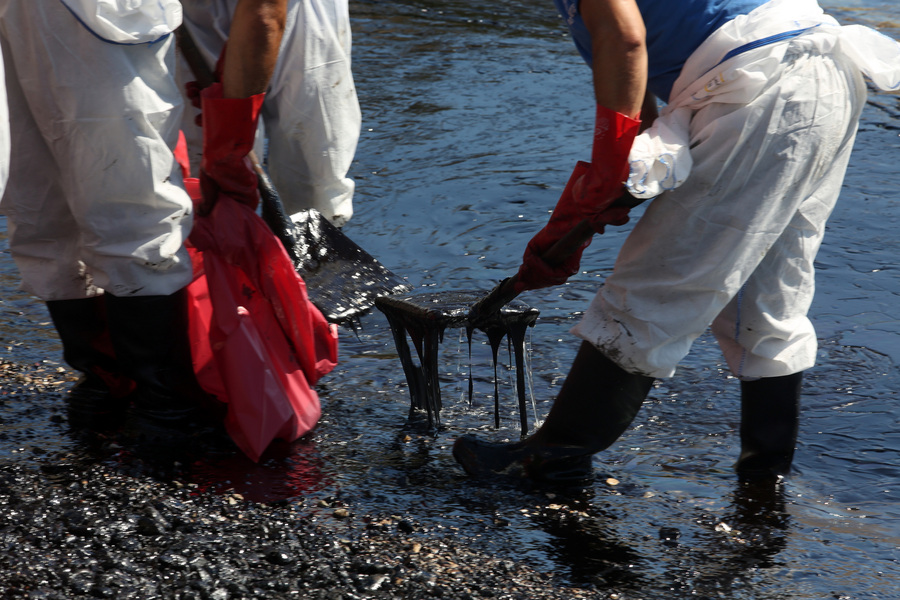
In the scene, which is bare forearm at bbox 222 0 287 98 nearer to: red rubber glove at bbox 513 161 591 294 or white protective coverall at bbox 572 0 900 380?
red rubber glove at bbox 513 161 591 294

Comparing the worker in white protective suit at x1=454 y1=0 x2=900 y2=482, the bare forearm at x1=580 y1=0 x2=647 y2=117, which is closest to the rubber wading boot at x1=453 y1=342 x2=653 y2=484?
the worker in white protective suit at x1=454 y1=0 x2=900 y2=482

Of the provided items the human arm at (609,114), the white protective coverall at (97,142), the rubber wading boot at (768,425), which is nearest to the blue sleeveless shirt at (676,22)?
the human arm at (609,114)

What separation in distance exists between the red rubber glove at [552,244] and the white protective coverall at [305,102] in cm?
122

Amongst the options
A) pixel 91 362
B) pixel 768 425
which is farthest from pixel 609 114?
pixel 91 362

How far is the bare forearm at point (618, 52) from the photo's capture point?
7.17ft

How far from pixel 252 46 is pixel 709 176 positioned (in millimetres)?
1379

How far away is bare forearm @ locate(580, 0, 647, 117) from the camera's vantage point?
2186 mm

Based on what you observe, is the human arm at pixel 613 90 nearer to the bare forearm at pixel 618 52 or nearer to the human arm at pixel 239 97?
the bare forearm at pixel 618 52

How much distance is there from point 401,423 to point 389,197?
2499 mm

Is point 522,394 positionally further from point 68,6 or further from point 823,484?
point 68,6

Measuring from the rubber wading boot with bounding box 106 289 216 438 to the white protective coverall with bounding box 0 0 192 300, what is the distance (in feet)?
0.26

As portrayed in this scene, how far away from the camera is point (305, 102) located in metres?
3.46

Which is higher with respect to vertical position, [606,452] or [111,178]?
[111,178]

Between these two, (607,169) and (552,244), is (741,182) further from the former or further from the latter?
(552,244)
